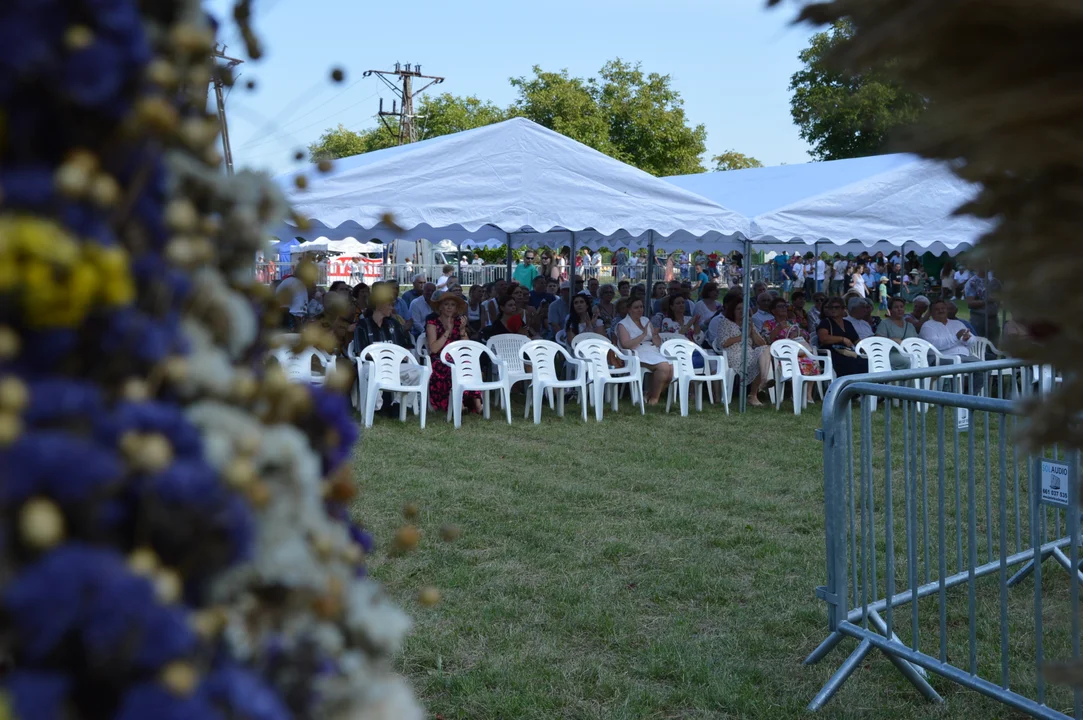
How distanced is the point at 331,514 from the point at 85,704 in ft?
1.07

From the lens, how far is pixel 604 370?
37.2 feet

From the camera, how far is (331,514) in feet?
3.45

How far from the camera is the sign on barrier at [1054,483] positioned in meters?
3.83

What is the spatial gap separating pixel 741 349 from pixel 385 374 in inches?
181

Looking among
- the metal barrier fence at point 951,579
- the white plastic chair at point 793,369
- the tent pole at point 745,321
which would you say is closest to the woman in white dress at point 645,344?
the tent pole at point 745,321

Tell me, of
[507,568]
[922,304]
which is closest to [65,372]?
[507,568]

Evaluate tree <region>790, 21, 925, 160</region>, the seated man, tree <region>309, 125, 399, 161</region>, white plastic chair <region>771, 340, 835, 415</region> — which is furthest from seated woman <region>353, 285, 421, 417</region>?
tree <region>309, 125, 399, 161</region>

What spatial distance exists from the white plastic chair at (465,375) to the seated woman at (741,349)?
312 centimetres

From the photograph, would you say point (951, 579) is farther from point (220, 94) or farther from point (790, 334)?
point (790, 334)

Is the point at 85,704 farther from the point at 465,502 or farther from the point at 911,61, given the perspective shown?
the point at 465,502

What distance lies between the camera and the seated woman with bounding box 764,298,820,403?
1224cm

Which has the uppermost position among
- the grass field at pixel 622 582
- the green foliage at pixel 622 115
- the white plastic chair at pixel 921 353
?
the green foliage at pixel 622 115

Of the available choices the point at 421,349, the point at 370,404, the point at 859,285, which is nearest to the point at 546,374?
the point at 421,349

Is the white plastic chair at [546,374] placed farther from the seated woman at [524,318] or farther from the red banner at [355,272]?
the red banner at [355,272]
